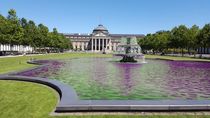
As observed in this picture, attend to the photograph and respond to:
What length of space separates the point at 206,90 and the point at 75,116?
8632 millimetres

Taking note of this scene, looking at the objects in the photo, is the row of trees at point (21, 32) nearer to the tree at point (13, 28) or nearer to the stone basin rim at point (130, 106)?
the tree at point (13, 28)

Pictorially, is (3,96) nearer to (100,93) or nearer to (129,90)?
(100,93)

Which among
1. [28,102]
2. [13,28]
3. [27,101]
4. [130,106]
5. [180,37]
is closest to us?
[130,106]

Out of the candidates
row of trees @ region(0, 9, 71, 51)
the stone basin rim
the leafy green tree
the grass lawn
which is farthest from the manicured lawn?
the leafy green tree

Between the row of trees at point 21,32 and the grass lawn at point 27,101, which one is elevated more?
the row of trees at point 21,32

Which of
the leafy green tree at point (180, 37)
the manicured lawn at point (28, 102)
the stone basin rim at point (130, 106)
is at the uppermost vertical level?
the leafy green tree at point (180, 37)

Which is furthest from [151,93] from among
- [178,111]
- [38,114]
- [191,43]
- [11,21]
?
[191,43]

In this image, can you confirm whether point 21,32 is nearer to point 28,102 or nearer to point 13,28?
point 13,28

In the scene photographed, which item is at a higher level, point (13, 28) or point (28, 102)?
point (13, 28)

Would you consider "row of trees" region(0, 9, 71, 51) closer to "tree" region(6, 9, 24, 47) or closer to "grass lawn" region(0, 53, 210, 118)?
"tree" region(6, 9, 24, 47)

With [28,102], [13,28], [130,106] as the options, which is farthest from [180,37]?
[130,106]

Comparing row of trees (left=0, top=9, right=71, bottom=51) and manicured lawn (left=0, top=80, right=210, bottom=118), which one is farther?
row of trees (left=0, top=9, right=71, bottom=51)

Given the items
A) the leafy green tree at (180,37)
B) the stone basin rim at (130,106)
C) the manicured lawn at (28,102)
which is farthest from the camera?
the leafy green tree at (180,37)

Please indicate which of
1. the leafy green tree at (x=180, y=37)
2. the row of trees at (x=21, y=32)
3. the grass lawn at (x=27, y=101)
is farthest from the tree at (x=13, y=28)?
the grass lawn at (x=27, y=101)
